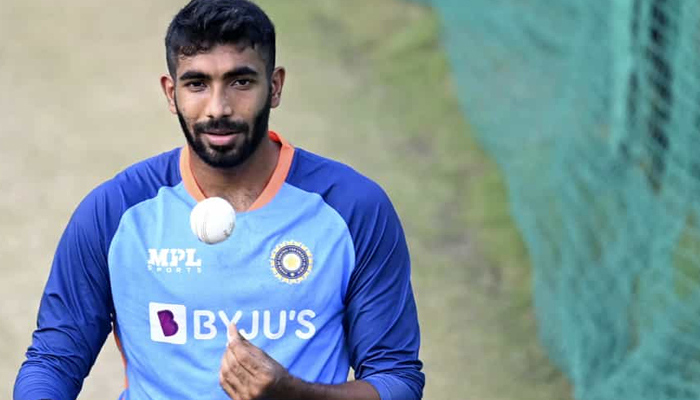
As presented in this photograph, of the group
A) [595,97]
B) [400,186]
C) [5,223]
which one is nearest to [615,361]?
[595,97]

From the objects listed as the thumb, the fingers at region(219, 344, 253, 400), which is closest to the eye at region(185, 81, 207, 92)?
the thumb

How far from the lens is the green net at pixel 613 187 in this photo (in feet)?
18.8

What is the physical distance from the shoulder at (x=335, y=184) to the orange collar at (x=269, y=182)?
0.07 feet

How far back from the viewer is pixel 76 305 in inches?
152

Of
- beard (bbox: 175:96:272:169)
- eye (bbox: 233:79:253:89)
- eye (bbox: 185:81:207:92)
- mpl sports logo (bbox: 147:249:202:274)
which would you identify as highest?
eye (bbox: 185:81:207:92)

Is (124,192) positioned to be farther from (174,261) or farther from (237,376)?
(237,376)

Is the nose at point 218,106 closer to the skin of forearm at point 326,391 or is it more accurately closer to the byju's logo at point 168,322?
the byju's logo at point 168,322

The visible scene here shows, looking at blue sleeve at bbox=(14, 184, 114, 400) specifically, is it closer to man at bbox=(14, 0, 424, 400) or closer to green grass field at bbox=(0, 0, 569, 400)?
man at bbox=(14, 0, 424, 400)

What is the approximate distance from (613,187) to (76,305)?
10.4 ft

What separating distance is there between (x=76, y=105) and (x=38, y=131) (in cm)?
47

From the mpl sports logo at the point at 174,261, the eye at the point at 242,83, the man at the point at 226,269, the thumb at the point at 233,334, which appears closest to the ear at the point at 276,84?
the man at the point at 226,269

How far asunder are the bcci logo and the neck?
0.54 ft

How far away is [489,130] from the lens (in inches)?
340

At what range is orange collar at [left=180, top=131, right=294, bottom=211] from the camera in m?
3.95
